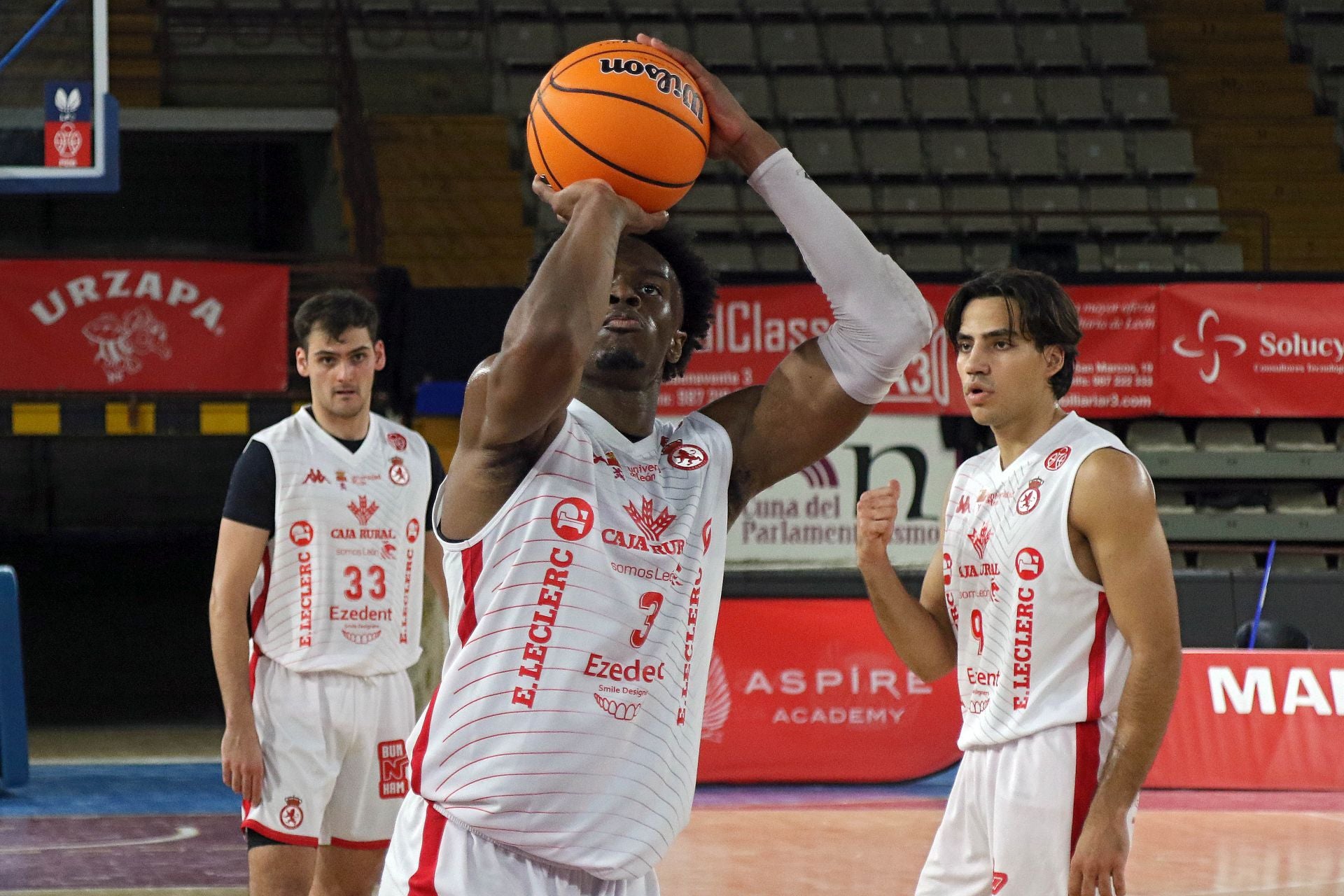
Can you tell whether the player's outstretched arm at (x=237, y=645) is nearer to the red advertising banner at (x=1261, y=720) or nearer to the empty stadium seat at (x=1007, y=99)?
the red advertising banner at (x=1261, y=720)

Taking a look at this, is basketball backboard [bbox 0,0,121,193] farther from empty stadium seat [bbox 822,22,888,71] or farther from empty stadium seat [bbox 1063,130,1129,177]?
empty stadium seat [bbox 1063,130,1129,177]

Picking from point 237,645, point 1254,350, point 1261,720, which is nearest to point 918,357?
point 1254,350

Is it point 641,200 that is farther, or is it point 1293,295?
point 1293,295

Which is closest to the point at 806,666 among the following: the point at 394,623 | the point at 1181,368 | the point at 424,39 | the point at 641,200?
the point at 1181,368

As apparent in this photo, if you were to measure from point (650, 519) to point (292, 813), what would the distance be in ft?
7.28

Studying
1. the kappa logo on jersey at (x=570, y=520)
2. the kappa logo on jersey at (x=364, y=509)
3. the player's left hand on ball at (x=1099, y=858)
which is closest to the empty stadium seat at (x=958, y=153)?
the kappa logo on jersey at (x=364, y=509)

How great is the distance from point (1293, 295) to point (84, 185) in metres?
7.04

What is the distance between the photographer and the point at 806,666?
7.92 meters

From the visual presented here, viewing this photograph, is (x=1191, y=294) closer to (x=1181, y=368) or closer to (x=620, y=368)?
(x=1181, y=368)

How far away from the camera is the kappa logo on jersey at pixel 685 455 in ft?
7.62

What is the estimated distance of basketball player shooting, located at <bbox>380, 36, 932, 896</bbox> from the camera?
2.11m

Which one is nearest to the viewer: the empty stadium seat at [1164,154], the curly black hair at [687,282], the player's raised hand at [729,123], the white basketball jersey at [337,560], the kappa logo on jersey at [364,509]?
the player's raised hand at [729,123]

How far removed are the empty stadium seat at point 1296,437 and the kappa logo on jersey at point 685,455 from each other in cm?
907

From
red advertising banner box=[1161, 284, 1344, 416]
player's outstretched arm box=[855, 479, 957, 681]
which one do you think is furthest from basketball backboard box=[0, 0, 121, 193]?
red advertising banner box=[1161, 284, 1344, 416]
